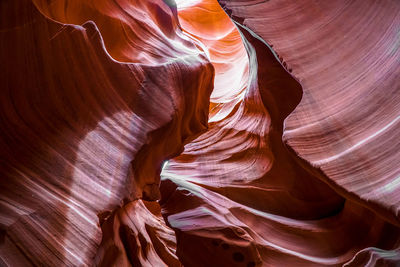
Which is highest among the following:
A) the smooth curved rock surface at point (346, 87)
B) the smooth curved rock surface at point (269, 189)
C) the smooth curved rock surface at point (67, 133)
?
the smooth curved rock surface at point (67, 133)

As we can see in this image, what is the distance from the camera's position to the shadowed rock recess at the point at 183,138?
156 centimetres

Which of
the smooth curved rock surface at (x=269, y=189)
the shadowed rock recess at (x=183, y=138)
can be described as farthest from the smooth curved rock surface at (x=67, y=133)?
the smooth curved rock surface at (x=269, y=189)

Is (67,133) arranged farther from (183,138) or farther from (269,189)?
(269,189)

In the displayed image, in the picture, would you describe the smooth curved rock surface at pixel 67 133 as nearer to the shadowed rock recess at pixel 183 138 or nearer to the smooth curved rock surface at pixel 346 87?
the shadowed rock recess at pixel 183 138

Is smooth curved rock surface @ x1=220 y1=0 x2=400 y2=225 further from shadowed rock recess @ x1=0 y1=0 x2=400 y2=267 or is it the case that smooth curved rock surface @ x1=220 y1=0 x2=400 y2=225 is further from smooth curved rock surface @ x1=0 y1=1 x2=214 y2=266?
smooth curved rock surface @ x1=0 y1=1 x2=214 y2=266

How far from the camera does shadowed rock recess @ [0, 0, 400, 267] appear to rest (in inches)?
61.2

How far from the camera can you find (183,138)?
2.89 metres

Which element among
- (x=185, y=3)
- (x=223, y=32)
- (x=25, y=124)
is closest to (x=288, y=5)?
(x=25, y=124)

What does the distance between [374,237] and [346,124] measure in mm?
1014

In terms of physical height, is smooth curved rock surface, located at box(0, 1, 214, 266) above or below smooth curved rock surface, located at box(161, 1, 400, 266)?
above

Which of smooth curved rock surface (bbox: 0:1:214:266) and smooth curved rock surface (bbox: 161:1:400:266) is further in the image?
smooth curved rock surface (bbox: 161:1:400:266)

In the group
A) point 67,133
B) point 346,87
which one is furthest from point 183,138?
point 346,87

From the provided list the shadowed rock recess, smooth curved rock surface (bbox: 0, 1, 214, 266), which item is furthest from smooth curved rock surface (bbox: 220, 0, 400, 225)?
smooth curved rock surface (bbox: 0, 1, 214, 266)

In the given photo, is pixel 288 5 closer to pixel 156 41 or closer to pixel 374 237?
pixel 156 41
